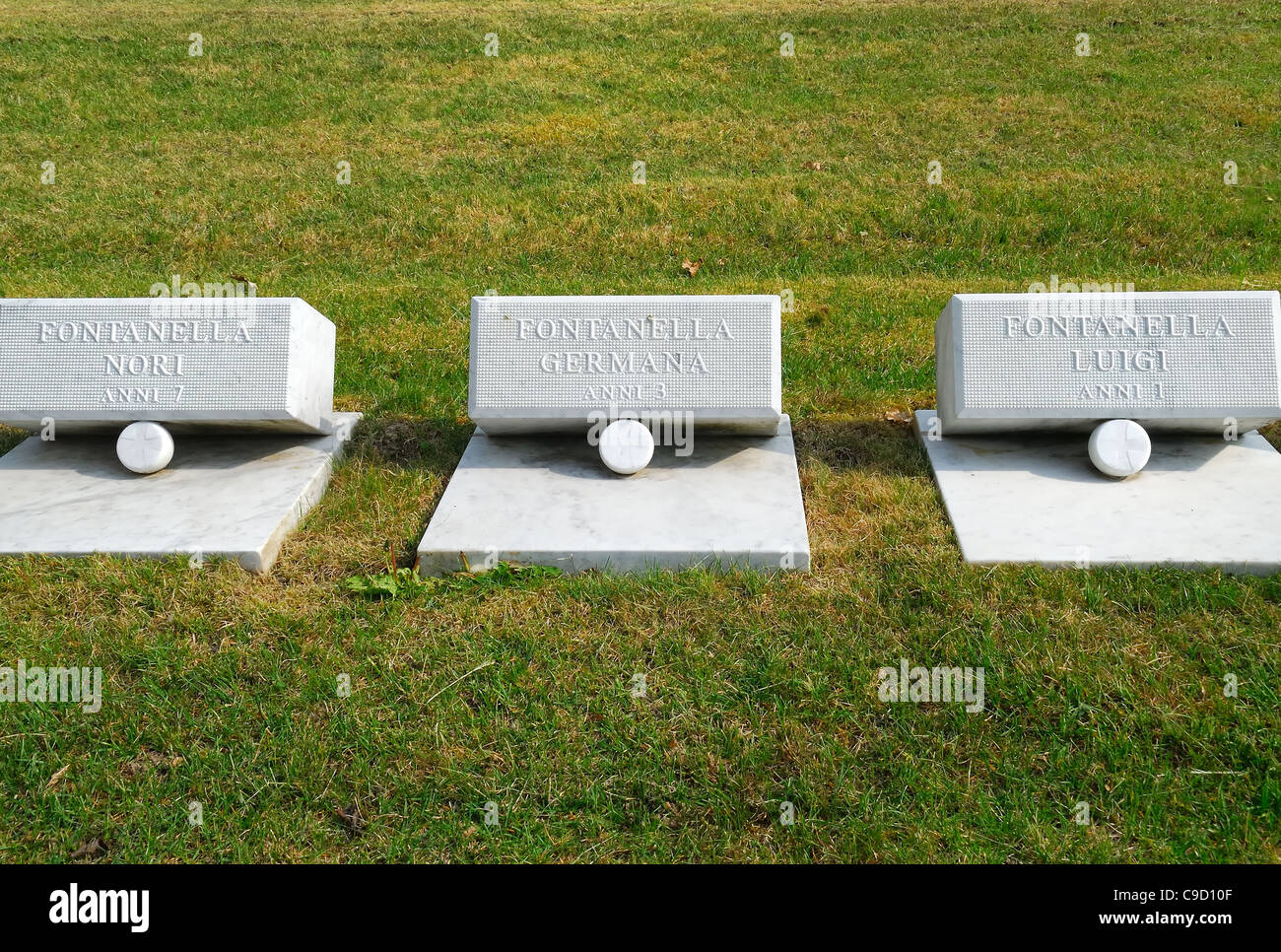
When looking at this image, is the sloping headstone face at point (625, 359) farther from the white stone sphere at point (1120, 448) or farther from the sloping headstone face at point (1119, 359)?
the white stone sphere at point (1120, 448)

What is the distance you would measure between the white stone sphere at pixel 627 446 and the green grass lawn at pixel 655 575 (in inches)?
30.3

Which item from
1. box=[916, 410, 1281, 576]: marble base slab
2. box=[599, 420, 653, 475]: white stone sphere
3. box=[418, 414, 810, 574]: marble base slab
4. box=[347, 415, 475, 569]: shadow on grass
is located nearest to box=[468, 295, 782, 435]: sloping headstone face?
box=[599, 420, 653, 475]: white stone sphere

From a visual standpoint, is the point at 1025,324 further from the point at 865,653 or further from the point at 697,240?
the point at 697,240

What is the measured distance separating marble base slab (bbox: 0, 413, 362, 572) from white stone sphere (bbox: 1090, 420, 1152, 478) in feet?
11.7

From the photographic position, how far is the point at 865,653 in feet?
10.8

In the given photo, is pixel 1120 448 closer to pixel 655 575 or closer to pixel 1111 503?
pixel 1111 503

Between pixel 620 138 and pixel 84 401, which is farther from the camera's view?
pixel 620 138

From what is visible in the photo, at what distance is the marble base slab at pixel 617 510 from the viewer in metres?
3.79

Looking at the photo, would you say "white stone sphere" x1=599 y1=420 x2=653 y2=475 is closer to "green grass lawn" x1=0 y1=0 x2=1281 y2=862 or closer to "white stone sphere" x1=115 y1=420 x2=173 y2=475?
"green grass lawn" x1=0 y1=0 x2=1281 y2=862

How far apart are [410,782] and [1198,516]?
3.28 m

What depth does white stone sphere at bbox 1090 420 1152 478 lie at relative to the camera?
13.7ft

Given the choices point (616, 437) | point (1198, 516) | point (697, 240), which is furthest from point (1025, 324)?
point (697, 240)

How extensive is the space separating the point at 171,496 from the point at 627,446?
205cm

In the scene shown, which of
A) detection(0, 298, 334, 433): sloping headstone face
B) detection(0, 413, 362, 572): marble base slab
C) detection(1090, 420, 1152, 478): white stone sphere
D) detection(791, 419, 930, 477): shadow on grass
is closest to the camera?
detection(0, 413, 362, 572): marble base slab
